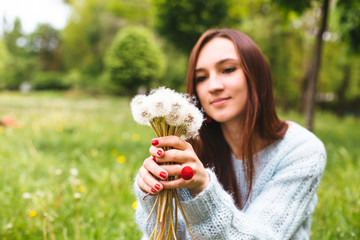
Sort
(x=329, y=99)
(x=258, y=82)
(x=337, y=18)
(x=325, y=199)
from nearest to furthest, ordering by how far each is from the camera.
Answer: (x=258, y=82), (x=325, y=199), (x=337, y=18), (x=329, y=99)

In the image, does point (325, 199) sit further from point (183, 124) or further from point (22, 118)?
point (22, 118)

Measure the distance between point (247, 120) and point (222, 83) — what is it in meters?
0.22

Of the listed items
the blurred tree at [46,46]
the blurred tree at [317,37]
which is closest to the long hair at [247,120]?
the blurred tree at [317,37]

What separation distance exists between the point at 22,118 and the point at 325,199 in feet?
19.0

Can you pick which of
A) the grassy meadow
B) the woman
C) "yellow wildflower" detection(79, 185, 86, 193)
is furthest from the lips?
"yellow wildflower" detection(79, 185, 86, 193)

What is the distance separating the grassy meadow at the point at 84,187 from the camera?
1900 mm

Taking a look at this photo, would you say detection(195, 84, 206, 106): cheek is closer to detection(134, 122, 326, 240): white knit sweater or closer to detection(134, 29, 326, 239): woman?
detection(134, 29, 326, 239): woman

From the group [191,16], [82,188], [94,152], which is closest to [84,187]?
[82,188]

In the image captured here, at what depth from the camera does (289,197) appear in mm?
1166

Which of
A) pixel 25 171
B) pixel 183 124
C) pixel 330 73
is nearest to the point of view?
pixel 183 124

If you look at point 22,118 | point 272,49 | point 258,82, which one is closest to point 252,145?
point 258,82

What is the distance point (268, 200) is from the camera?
117 cm

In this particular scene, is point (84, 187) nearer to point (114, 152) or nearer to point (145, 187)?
point (114, 152)

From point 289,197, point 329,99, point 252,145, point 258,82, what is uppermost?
point 258,82
